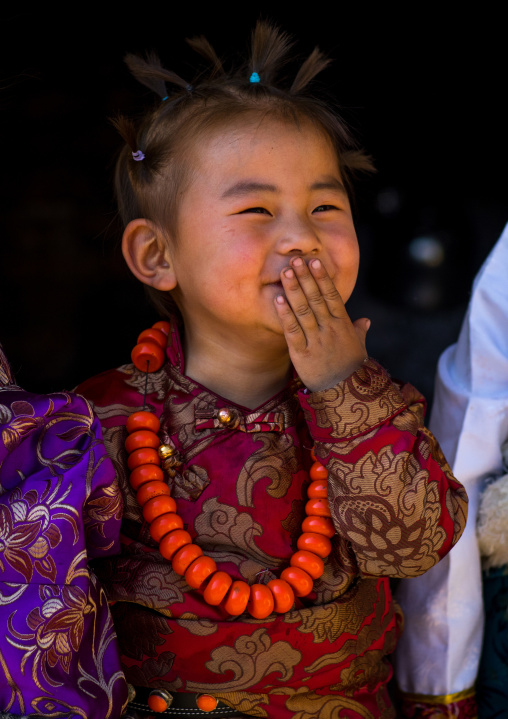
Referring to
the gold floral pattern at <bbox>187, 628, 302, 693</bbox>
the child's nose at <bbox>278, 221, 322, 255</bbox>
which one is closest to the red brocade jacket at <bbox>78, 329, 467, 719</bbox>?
the gold floral pattern at <bbox>187, 628, 302, 693</bbox>

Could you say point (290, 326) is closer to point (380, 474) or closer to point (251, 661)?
point (380, 474)

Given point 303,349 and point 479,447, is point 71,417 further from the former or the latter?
point 479,447

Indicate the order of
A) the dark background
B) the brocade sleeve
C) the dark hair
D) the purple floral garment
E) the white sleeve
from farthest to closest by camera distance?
the dark background → the white sleeve → the dark hair → the brocade sleeve → the purple floral garment

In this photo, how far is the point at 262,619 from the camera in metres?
1.17

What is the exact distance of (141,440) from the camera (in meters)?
1.23

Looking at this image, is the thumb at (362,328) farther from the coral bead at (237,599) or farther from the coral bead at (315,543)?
the coral bead at (237,599)

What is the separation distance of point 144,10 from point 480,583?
55.5 inches

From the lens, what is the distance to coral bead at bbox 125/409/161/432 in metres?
1.25

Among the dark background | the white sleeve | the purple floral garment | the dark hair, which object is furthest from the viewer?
the dark background

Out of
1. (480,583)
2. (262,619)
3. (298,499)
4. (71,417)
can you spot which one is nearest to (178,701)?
(262,619)

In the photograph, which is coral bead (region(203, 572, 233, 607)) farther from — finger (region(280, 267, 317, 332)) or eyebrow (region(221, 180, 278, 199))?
eyebrow (region(221, 180, 278, 199))

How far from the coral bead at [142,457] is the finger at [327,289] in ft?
1.23

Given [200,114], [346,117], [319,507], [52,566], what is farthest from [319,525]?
[346,117]

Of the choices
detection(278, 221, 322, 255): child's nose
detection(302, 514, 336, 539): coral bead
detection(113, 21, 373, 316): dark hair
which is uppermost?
A: detection(113, 21, 373, 316): dark hair
